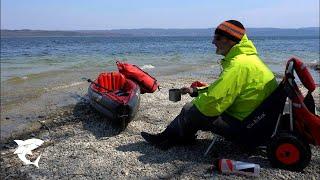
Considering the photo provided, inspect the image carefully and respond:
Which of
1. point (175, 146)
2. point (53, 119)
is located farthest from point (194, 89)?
point (53, 119)

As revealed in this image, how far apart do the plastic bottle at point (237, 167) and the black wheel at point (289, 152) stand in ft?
0.95

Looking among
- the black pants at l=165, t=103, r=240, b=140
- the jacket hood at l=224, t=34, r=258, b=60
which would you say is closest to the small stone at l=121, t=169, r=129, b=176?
the black pants at l=165, t=103, r=240, b=140

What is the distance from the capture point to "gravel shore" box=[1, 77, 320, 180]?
6.37 meters

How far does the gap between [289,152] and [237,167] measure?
0.67 m

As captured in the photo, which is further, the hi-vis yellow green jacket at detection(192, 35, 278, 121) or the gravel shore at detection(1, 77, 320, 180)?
the gravel shore at detection(1, 77, 320, 180)

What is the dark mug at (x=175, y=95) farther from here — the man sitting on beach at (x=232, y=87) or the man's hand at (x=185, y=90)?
the man sitting on beach at (x=232, y=87)

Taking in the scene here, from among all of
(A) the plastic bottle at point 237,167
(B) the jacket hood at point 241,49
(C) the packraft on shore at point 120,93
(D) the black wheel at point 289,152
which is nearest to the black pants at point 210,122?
(A) the plastic bottle at point 237,167

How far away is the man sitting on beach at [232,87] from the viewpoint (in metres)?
5.93

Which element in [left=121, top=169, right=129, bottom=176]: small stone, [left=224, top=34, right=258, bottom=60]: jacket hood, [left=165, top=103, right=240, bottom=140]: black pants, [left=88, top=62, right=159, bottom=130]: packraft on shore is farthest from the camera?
[left=88, top=62, right=159, bottom=130]: packraft on shore

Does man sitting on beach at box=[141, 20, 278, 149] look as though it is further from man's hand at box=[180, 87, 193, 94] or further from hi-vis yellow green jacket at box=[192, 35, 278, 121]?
man's hand at box=[180, 87, 193, 94]

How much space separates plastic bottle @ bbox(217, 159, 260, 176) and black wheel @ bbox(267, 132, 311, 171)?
0.29 metres

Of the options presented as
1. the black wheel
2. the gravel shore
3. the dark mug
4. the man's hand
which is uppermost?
the man's hand

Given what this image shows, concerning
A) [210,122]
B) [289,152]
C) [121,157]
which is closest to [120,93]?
[121,157]

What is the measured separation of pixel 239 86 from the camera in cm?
596
